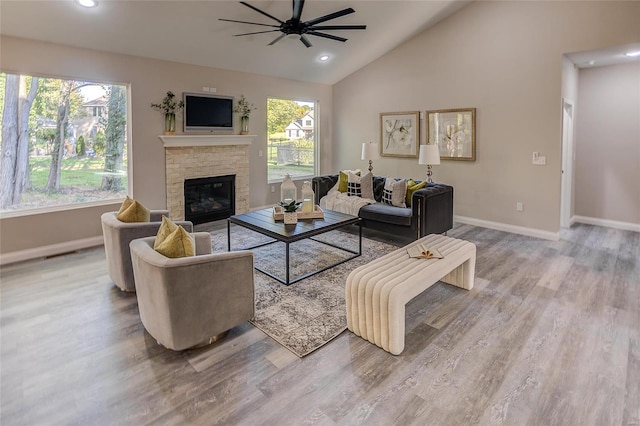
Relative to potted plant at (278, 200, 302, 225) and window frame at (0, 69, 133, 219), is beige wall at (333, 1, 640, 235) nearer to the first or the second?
potted plant at (278, 200, 302, 225)

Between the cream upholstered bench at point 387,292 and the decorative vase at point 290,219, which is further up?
the decorative vase at point 290,219

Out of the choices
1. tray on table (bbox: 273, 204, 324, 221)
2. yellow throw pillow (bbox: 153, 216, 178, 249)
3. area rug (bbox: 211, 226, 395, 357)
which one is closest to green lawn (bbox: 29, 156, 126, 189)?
area rug (bbox: 211, 226, 395, 357)

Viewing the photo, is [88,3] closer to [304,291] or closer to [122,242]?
[122,242]

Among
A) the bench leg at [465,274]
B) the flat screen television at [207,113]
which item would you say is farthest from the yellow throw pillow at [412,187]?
the flat screen television at [207,113]

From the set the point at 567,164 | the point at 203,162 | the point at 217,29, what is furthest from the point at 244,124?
the point at 567,164

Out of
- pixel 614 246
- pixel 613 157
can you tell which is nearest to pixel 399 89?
pixel 613 157

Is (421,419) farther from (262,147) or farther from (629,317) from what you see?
(262,147)

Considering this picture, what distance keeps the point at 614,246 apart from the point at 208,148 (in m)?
6.20

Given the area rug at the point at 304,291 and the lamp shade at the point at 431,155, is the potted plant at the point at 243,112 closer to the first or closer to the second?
the area rug at the point at 304,291

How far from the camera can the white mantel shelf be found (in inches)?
220

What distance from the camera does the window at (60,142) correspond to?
4352mm

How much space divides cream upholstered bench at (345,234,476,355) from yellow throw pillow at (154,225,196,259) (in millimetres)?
1209

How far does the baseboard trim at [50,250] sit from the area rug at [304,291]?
1619 mm

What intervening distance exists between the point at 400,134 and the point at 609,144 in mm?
3323
